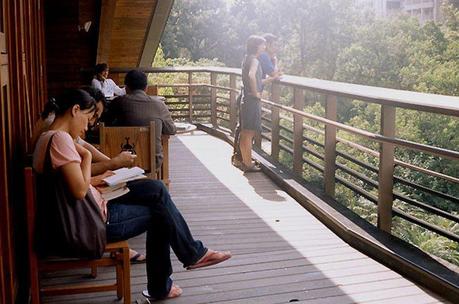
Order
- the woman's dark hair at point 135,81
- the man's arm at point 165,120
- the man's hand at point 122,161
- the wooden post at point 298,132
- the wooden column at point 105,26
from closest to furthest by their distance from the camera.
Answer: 1. the man's hand at point 122,161
2. the woman's dark hair at point 135,81
3. the man's arm at point 165,120
4. the wooden post at point 298,132
5. the wooden column at point 105,26

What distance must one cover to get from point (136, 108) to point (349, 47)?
4164 centimetres

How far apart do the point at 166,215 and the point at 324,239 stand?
5.13 ft

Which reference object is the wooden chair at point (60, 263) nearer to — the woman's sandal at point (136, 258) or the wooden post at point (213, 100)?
the woman's sandal at point (136, 258)

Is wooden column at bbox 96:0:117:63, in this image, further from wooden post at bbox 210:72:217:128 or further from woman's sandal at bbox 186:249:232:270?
woman's sandal at bbox 186:249:232:270

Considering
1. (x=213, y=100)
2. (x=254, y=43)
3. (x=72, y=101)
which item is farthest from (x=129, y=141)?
(x=213, y=100)

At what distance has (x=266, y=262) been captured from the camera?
149 inches

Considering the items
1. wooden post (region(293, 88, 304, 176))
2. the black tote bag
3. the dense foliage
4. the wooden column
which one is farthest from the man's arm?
the dense foliage

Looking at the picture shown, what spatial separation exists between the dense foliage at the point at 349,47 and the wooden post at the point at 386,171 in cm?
1917

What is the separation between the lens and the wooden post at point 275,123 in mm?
6416

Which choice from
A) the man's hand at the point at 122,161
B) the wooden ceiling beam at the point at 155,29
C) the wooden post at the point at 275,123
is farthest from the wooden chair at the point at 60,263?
the wooden ceiling beam at the point at 155,29

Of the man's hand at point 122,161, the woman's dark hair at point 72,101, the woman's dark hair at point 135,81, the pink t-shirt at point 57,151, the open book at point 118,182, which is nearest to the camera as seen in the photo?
the pink t-shirt at point 57,151

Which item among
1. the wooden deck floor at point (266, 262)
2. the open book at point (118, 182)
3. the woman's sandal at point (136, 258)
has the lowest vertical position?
the wooden deck floor at point (266, 262)

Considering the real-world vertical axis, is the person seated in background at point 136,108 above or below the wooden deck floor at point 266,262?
above

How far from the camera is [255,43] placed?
20.0ft
